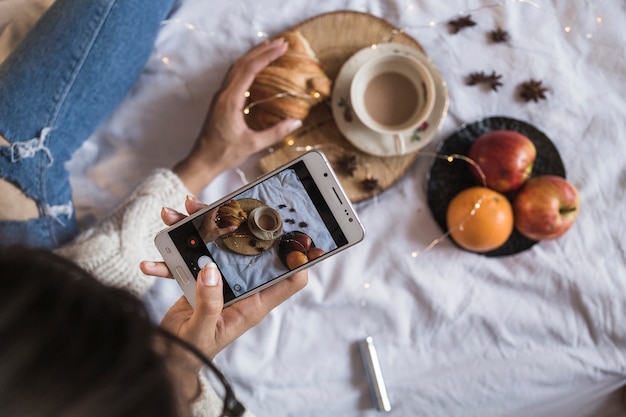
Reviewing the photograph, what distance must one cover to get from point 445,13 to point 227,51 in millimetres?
325

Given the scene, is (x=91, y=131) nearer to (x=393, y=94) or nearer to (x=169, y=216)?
(x=169, y=216)

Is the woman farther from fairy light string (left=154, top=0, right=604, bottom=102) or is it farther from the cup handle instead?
the cup handle

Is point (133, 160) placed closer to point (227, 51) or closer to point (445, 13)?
point (227, 51)

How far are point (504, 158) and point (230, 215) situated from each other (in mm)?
368

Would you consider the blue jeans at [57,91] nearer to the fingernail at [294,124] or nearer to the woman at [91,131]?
the woman at [91,131]

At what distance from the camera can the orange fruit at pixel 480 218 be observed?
69cm

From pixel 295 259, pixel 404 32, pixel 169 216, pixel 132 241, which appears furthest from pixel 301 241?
pixel 404 32

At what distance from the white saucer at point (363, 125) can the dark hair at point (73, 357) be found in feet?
1.30

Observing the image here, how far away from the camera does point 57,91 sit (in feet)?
2.27

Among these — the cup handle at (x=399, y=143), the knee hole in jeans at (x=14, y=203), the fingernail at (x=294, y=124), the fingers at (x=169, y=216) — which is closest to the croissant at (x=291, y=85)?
the fingernail at (x=294, y=124)

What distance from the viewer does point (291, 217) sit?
1.83 feet

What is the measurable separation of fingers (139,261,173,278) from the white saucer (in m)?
0.30

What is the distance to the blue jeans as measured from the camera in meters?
0.67


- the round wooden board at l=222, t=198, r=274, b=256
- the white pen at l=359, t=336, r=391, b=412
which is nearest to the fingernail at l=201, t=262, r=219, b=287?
the round wooden board at l=222, t=198, r=274, b=256
